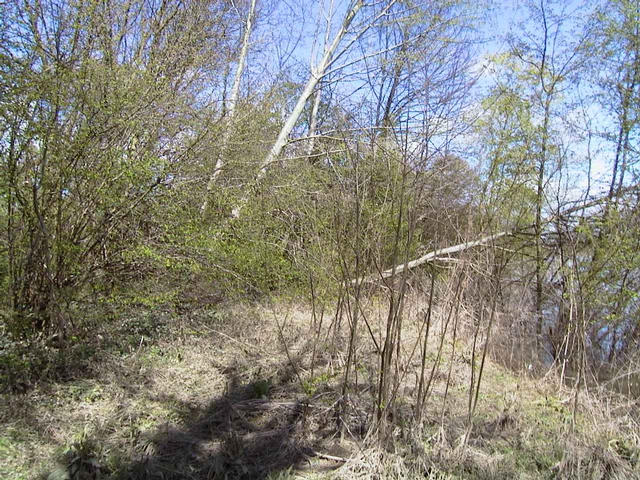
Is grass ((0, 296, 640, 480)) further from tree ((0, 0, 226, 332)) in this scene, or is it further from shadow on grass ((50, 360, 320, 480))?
tree ((0, 0, 226, 332))

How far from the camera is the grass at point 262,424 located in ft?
10.1

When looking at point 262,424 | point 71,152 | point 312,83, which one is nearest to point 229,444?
point 262,424

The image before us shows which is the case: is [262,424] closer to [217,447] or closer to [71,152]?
[217,447]

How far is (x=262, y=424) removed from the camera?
376 cm

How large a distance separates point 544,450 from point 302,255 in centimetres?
377

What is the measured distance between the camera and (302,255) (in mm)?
6438

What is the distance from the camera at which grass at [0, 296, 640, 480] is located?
3.07 m

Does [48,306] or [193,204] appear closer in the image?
[48,306]

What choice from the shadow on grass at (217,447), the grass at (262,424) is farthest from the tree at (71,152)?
the shadow on grass at (217,447)

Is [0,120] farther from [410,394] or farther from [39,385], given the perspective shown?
[410,394]

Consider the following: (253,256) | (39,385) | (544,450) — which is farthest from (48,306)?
(544,450)

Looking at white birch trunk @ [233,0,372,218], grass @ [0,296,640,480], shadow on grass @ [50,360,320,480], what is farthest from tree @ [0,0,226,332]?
white birch trunk @ [233,0,372,218]

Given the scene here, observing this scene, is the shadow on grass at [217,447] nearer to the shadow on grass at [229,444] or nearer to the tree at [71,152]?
the shadow on grass at [229,444]

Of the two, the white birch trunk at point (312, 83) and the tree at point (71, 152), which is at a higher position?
the white birch trunk at point (312, 83)
